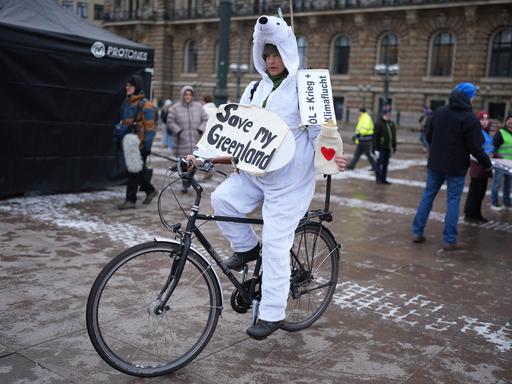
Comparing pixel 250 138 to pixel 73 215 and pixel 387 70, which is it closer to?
pixel 73 215

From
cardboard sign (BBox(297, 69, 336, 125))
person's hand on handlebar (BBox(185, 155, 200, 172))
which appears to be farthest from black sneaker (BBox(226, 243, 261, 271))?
cardboard sign (BBox(297, 69, 336, 125))

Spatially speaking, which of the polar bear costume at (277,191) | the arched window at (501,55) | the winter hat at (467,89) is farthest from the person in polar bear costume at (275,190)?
the arched window at (501,55)

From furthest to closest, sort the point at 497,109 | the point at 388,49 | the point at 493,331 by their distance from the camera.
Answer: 1. the point at 388,49
2. the point at 497,109
3. the point at 493,331

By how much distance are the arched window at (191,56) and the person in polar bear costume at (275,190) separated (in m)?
48.9

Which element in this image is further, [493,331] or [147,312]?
[493,331]

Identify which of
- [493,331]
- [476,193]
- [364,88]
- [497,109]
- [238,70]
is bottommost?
[493,331]

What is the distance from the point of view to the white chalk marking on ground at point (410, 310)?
4.20 m

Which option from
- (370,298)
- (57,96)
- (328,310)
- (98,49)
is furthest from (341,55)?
(328,310)

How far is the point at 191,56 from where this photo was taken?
5138 centimetres

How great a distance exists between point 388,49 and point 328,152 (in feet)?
128

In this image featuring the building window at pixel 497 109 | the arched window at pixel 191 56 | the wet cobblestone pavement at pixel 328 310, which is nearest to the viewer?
the wet cobblestone pavement at pixel 328 310

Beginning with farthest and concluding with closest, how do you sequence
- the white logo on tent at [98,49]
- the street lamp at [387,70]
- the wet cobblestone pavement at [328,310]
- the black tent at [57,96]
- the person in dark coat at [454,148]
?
the street lamp at [387,70] → the white logo on tent at [98,49] → the black tent at [57,96] → the person in dark coat at [454,148] → the wet cobblestone pavement at [328,310]

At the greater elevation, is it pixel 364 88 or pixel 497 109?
pixel 364 88

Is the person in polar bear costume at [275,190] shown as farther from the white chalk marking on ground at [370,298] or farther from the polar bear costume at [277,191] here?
the white chalk marking on ground at [370,298]
